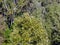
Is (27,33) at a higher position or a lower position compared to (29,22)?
lower

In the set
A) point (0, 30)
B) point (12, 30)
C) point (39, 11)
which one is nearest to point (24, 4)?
point (39, 11)

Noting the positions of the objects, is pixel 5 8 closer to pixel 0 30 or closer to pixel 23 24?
pixel 23 24

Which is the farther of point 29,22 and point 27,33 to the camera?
point 29,22

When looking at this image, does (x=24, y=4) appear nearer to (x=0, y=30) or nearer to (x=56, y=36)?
(x=56, y=36)

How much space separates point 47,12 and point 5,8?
20.5 feet

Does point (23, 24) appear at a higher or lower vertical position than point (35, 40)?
higher

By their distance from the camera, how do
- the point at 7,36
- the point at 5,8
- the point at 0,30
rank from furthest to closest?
the point at 5,8 < the point at 7,36 < the point at 0,30

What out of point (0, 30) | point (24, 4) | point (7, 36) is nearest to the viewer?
point (0, 30)

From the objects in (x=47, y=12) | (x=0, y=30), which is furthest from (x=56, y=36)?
(x=0, y=30)

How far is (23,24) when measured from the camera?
28.7 meters

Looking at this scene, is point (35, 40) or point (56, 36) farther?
point (56, 36)

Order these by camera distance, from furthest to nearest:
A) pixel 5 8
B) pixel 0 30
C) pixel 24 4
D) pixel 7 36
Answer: pixel 24 4 < pixel 5 8 < pixel 7 36 < pixel 0 30

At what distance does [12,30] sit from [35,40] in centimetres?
266

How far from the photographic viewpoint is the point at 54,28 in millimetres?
35156
